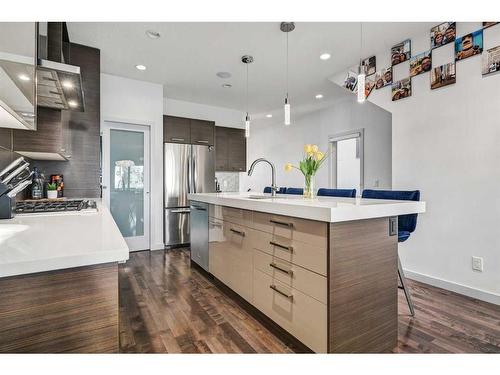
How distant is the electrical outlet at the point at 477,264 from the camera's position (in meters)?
2.32

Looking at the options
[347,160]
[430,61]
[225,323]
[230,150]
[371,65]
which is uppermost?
[371,65]

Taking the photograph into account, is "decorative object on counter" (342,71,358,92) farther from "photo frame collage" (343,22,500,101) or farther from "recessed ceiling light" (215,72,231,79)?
"recessed ceiling light" (215,72,231,79)

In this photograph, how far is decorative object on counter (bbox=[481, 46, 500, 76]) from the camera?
221cm

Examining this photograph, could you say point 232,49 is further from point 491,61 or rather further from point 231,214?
point 491,61

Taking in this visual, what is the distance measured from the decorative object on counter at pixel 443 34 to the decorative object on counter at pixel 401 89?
38 cm

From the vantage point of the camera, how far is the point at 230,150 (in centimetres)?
547

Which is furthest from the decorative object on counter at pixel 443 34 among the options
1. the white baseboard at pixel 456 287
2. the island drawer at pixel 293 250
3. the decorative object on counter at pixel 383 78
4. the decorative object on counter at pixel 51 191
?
the decorative object on counter at pixel 51 191

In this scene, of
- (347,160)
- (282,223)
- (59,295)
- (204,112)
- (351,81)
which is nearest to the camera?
(59,295)

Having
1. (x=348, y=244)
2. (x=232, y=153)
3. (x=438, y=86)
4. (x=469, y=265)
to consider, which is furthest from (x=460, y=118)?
(x=232, y=153)

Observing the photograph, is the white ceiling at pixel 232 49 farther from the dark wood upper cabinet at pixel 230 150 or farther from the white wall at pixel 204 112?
the dark wood upper cabinet at pixel 230 150

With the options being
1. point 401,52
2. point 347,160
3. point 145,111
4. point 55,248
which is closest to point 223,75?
point 145,111

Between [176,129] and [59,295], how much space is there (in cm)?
404

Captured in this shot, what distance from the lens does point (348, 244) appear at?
139cm
